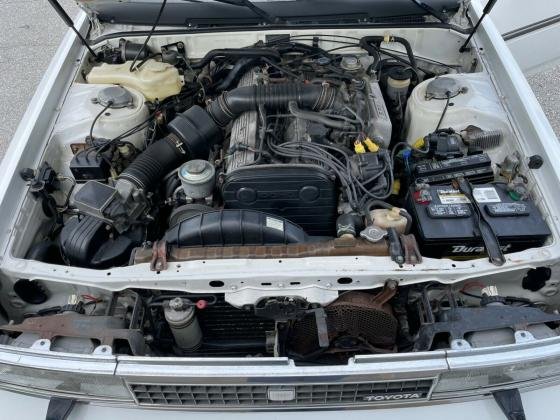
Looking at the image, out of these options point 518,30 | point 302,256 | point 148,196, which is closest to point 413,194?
point 302,256

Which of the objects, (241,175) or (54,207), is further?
(54,207)

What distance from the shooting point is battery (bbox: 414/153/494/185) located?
2.02 m

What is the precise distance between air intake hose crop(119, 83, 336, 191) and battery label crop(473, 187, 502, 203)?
712 mm

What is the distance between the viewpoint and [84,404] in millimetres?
1594

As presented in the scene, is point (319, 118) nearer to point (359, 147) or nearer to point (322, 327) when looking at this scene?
point (359, 147)

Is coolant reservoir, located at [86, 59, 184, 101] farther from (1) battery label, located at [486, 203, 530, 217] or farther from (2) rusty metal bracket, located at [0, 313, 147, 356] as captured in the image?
(1) battery label, located at [486, 203, 530, 217]

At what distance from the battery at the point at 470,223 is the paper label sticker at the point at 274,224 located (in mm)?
511

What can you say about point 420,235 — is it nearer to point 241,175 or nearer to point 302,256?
point 302,256

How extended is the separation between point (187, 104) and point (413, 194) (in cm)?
130

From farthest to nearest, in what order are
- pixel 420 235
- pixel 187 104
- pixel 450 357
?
pixel 187 104 < pixel 420 235 < pixel 450 357

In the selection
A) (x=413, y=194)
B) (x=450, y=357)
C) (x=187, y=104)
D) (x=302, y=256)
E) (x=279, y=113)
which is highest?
(x=187, y=104)

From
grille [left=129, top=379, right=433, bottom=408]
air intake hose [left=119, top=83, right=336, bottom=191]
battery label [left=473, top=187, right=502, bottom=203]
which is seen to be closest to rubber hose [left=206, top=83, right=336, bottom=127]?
air intake hose [left=119, top=83, right=336, bottom=191]

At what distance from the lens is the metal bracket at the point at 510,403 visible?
152cm

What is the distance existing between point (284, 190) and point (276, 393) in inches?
28.2
